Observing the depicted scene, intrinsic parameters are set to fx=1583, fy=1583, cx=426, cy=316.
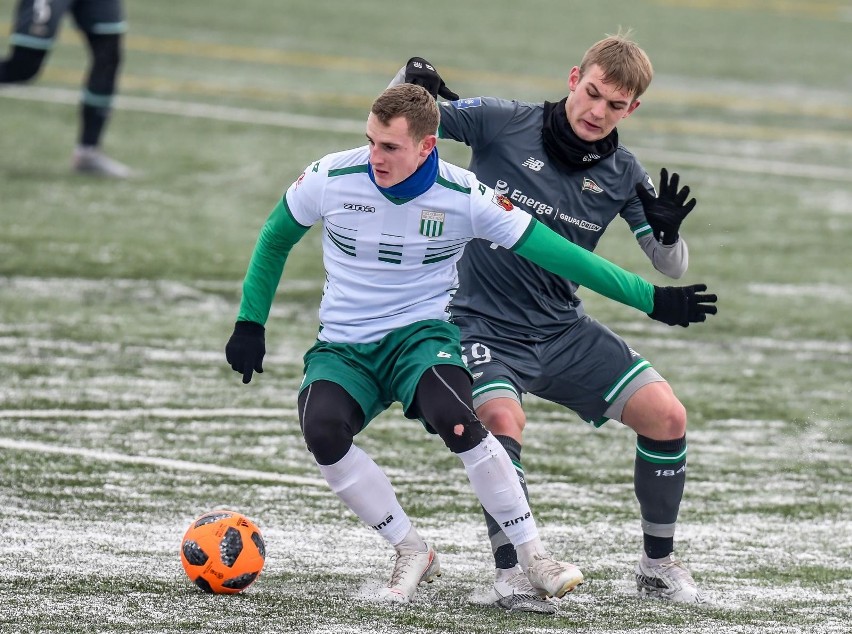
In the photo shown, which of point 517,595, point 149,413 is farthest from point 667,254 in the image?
point 149,413

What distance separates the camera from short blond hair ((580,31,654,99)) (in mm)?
6258

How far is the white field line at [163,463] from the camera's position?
7.46 metres

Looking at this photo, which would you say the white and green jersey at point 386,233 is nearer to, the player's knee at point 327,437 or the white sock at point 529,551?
the player's knee at point 327,437

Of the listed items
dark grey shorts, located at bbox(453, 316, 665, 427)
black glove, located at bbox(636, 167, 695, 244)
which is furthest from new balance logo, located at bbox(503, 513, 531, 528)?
black glove, located at bbox(636, 167, 695, 244)

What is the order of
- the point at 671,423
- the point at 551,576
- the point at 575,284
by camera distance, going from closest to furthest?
the point at 551,576 < the point at 671,423 < the point at 575,284

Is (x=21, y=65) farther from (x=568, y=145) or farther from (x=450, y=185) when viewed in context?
(x=450, y=185)

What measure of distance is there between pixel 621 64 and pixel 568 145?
1.34 feet

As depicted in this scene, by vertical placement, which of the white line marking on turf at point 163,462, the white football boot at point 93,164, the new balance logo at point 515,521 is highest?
the new balance logo at point 515,521

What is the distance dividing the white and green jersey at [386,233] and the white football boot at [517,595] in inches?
39.4

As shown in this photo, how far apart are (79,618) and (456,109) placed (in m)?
2.56

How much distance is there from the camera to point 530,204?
6.48 meters

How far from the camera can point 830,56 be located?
79.5ft

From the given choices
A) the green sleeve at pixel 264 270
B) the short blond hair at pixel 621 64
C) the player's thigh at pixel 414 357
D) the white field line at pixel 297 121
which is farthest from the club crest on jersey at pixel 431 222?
the white field line at pixel 297 121

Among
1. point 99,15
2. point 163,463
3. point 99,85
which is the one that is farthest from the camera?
point 99,85
